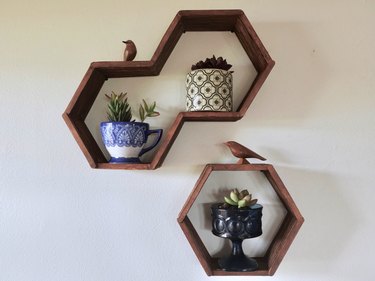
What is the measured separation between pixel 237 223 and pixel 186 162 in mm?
203

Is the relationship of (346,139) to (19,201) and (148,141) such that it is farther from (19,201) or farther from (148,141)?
(19,201)

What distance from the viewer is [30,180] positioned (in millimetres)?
853

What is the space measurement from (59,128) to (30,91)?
126 millimetres

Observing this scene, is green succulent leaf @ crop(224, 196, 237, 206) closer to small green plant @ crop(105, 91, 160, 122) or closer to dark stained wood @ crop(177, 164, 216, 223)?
dark stained wood @ crop(177, 164, 216, 223)

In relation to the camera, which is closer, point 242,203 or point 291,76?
point 242,203

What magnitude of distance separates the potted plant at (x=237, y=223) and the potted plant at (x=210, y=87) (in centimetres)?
21

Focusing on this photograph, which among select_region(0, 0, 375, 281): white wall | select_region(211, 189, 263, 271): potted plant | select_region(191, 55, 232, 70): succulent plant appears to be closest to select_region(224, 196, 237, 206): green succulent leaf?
select_region(211, 189, 263, 271): potted plant

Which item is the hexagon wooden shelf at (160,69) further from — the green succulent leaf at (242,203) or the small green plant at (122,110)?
the green succulent leaf at (242,203)

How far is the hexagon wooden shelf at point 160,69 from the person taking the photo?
30.0 inches

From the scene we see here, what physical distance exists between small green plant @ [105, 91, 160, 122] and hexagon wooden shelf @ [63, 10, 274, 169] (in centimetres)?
6

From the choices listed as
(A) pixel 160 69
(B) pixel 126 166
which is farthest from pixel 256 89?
(B) pixel 126 166

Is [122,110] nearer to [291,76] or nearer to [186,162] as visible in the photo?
[186,162]

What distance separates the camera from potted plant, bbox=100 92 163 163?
756mm

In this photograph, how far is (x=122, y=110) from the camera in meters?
0.79
